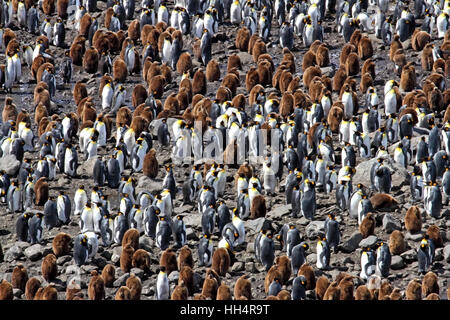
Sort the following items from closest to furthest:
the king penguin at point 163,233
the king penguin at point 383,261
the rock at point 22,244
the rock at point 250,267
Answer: the king penguin at point 383,261
the rock at point 250,267
the king penguin at point 163,233
the rock at point 22,244

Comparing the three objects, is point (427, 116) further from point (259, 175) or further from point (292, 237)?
point (292, 237)

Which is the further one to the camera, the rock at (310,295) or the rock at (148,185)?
the rock at (148,185)

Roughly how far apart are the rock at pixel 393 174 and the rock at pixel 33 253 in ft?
24.2

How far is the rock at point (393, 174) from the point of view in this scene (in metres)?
31.2

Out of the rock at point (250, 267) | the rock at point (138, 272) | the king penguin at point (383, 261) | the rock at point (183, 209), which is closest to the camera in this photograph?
the king penguin at point (383, 261)

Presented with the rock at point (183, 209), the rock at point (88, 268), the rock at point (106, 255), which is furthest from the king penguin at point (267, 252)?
the rock at point (88, 268)

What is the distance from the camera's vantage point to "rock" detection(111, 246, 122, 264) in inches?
1115

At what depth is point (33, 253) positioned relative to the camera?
28.7 metres

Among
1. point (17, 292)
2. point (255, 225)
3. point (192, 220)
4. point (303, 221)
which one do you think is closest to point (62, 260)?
point (17, 292)

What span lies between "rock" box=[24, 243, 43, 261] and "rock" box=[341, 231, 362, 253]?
6.28 m

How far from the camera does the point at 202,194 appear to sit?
3025 centimetres

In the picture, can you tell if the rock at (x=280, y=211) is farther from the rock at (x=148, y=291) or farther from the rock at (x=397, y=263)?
the rock at (x=148, y=291)

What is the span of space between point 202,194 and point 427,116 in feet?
22.4

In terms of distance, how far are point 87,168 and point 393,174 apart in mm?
7152
